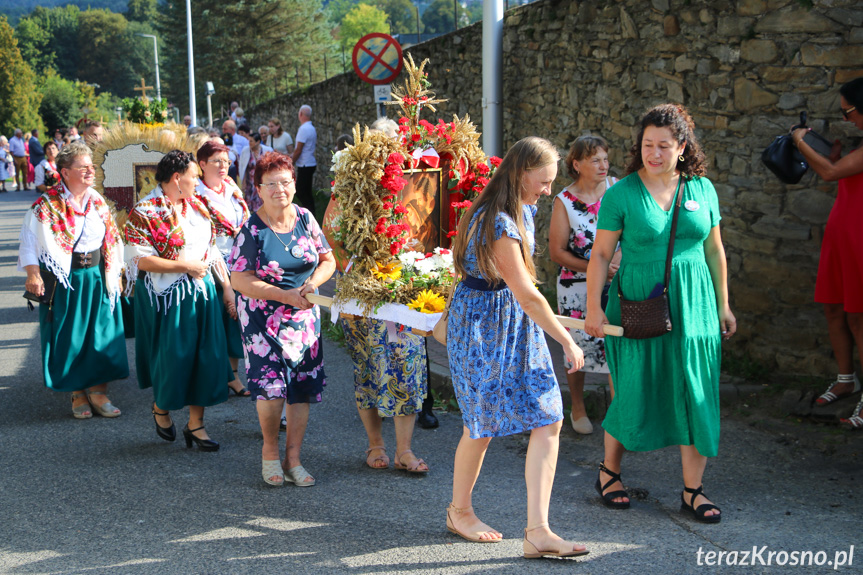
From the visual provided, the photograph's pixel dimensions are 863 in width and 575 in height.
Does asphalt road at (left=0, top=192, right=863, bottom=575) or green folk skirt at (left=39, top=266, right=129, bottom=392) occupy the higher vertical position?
green folk skirt at (left=39, top=266, right=129, bottom=392)

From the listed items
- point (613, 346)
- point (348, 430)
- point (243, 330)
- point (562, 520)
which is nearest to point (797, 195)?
point (613, 346)

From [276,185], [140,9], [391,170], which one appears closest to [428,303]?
[391,170]

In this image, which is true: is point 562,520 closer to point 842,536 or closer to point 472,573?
point 472,573

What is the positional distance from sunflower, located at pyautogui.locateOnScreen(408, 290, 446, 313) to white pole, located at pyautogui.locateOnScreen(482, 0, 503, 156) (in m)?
4.78

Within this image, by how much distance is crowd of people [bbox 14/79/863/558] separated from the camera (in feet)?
12.3

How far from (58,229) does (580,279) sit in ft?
12.3

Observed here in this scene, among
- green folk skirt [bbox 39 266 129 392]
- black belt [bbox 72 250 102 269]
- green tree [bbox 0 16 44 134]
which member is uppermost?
green tree [bbox 0 16 44 134]

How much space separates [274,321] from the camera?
4.66 metres

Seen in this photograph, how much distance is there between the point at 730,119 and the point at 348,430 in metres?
3.64

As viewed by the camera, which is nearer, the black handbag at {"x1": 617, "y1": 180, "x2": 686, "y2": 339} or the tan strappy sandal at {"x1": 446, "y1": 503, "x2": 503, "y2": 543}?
the tan strappy sandal at {"x1": 446, "y1": 503, "x2": 503, "y2": 543}

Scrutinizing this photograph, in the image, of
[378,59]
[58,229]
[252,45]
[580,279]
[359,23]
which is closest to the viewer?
[580,279]

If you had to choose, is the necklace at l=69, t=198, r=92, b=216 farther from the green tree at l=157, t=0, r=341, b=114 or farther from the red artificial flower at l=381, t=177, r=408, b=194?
the green tree at l=157, t=0, r=341, b=114

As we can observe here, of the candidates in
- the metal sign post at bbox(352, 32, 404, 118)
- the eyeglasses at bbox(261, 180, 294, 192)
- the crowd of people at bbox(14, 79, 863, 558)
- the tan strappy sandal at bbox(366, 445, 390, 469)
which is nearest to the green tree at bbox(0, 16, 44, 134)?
the metal sign post at bbox(352, 32, 404, 118)

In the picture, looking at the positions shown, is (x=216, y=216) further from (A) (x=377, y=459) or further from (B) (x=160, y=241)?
(A) (x=377, y=459)
